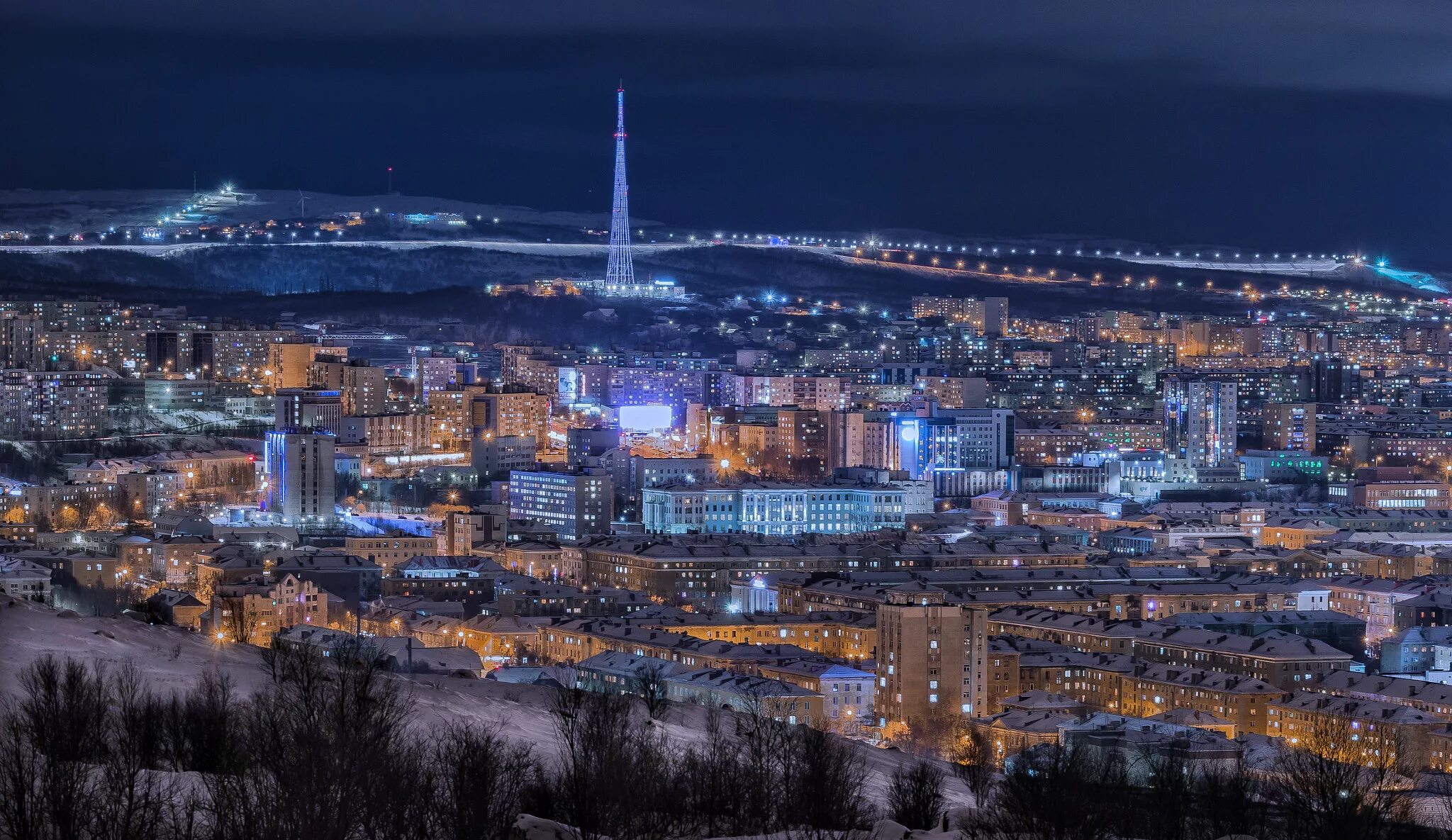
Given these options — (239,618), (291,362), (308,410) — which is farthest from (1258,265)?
(239,618)

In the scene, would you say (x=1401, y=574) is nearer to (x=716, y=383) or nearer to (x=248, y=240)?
(x=716, y=383)

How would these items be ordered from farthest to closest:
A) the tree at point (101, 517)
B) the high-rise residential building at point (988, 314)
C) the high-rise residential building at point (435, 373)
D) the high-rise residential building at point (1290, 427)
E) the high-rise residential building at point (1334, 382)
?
the high-rise residential building at point (988, 314) < the high-rise residential building at point (1334, 382) < the high-rise residential building at point (435, 373) < the high-rise residential building at point (1290, 427) < the tree at point (101, 517)

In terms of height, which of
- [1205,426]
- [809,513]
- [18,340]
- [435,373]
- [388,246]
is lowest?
[809,513]

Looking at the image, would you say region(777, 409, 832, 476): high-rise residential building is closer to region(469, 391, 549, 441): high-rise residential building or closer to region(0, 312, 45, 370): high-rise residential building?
region(469, 391, 549, 441): high-rise residential building

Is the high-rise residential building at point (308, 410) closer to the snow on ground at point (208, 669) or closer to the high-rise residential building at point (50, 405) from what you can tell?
the high-rise residential building at point (50, 405)

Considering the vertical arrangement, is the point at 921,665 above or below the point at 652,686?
below

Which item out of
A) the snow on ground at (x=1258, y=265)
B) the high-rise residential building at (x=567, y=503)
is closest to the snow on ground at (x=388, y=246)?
the snow on ground at (x=1258, y=265)

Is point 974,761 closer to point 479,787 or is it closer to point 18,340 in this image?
point 479,787
